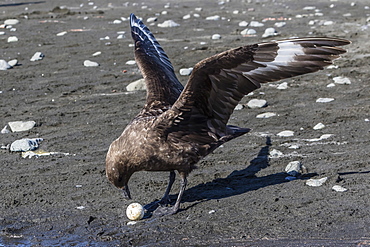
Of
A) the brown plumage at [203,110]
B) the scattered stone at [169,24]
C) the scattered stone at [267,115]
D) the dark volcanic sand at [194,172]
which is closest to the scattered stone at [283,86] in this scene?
the dark volcanic sand at [194,172]

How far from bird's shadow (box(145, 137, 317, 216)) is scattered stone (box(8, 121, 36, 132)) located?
252 centimetres

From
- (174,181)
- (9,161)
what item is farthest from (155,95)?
(9,161)

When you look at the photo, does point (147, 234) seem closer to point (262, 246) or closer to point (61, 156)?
point (262, 246)

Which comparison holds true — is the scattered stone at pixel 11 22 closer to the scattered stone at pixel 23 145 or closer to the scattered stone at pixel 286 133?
the scattered stone at pixel 23 145

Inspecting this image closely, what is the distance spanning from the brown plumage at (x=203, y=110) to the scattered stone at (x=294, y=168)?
0.55 metres

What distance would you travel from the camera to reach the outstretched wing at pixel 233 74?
4312 millimetres

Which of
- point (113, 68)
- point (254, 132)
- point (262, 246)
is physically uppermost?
point (262, 246)

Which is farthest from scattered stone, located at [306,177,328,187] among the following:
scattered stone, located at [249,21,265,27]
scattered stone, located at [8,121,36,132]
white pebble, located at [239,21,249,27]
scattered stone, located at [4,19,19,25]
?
scattered stone, located at [4,19,19,25]

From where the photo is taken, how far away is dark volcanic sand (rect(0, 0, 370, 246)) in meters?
4.37

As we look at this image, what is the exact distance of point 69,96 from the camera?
8312 millimetres

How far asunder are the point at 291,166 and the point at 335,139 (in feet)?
2.89

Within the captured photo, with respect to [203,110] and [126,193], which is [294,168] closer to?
[203,110]

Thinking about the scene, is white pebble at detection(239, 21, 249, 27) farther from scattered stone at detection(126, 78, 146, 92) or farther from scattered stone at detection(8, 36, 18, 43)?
scattered stone at detection(126, 78, 146, 92)

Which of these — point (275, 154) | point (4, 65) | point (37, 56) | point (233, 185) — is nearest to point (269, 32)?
point (37, 56)
